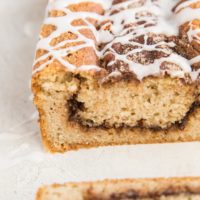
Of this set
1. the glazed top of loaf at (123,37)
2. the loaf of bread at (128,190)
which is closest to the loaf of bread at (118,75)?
the glazed top of loaf at (123,37)

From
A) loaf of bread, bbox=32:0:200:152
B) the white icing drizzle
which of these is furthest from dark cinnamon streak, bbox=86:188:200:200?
the white icing drizzle

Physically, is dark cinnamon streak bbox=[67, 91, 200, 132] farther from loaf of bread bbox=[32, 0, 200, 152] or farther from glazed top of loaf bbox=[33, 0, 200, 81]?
glazed top of loaf bbox=[33, 0, 200, 81]

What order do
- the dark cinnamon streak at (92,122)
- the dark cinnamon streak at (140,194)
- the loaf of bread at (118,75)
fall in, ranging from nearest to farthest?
the dark cinnamon streak at (140,194), the loaf of bread at (118,75), the dark cinnamon streak at (92,122)

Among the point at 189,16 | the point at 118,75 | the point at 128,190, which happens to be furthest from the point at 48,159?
the point at 189,16

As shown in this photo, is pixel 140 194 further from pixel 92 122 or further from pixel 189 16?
pixel 189 16

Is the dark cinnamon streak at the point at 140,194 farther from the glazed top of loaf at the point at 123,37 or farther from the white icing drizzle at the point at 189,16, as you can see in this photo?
the white icing drizzle at the point at 189,16

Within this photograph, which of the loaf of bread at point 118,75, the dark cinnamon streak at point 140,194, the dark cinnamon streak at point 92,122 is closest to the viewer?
the dark cinnamon streak at point 140,194
